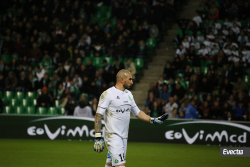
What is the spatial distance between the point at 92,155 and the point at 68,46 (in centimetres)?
1041

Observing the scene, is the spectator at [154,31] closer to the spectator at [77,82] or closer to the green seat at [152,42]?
the green seat at [152,42]

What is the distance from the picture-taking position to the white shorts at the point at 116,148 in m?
6.64

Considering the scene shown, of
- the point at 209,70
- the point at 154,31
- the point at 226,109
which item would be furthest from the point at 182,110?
the point at 154,31

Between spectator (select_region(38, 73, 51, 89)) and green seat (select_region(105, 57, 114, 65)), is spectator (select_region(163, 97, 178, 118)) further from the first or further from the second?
spectator (select_region(38, 73, 51, 89))

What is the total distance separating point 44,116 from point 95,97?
344cm

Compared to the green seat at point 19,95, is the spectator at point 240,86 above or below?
above

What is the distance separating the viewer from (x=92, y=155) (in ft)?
40.2

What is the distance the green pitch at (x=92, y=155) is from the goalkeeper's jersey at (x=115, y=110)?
12.8ft

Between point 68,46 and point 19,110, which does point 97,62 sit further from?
point 19,110

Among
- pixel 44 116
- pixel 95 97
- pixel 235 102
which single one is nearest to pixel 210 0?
pixel 235 102

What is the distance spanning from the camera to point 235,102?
1678cm

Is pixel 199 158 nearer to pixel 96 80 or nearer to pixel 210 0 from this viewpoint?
pixel 96 80

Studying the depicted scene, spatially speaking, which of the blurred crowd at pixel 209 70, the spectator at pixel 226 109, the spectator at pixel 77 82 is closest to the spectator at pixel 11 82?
the spectator at pixel 77 82

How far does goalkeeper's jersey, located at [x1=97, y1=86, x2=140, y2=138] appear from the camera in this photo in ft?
22.5
